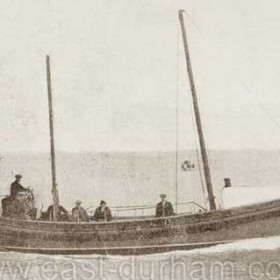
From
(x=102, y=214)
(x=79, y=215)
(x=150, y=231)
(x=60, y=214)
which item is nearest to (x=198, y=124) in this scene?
(x=150, y=231)

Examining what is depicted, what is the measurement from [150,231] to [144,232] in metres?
0.13

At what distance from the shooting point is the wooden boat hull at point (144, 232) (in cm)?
1326

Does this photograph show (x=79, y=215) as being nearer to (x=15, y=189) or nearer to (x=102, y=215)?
(x=102, y=215)

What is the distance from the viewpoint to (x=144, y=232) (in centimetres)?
1417

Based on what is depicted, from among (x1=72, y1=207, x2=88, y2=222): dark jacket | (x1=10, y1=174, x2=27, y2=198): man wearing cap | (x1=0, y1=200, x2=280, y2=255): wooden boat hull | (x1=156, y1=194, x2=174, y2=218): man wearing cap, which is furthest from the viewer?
(x1=72, y1=207, x2=88, y2=222): dark jacket

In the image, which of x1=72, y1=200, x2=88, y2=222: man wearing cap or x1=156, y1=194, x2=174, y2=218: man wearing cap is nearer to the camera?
x1=156, y1=194, x2=174, y2=218: man wearing cap

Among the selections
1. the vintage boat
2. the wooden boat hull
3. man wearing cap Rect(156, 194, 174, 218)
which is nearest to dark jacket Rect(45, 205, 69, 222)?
the vintage boat

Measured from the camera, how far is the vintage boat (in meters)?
13.3

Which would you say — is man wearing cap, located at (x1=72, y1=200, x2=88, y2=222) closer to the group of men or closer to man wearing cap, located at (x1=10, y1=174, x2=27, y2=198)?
the group of men

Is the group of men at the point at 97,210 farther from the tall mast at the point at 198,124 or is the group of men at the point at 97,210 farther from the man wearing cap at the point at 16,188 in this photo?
the tall mast at the point at 198,124

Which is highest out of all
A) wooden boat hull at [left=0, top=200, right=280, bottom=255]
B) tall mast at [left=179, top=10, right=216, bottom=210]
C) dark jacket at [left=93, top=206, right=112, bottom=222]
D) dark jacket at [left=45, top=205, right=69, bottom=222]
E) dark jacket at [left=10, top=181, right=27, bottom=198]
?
tall mast at [left=179, top=10, right=216, bottom=210]

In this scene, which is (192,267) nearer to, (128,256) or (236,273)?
(236,273)

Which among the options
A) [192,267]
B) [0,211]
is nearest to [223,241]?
[192,267]


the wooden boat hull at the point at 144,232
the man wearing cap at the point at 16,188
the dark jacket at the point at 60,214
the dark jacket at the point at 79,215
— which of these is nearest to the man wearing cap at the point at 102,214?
the dark jacket at the point at 79,215
